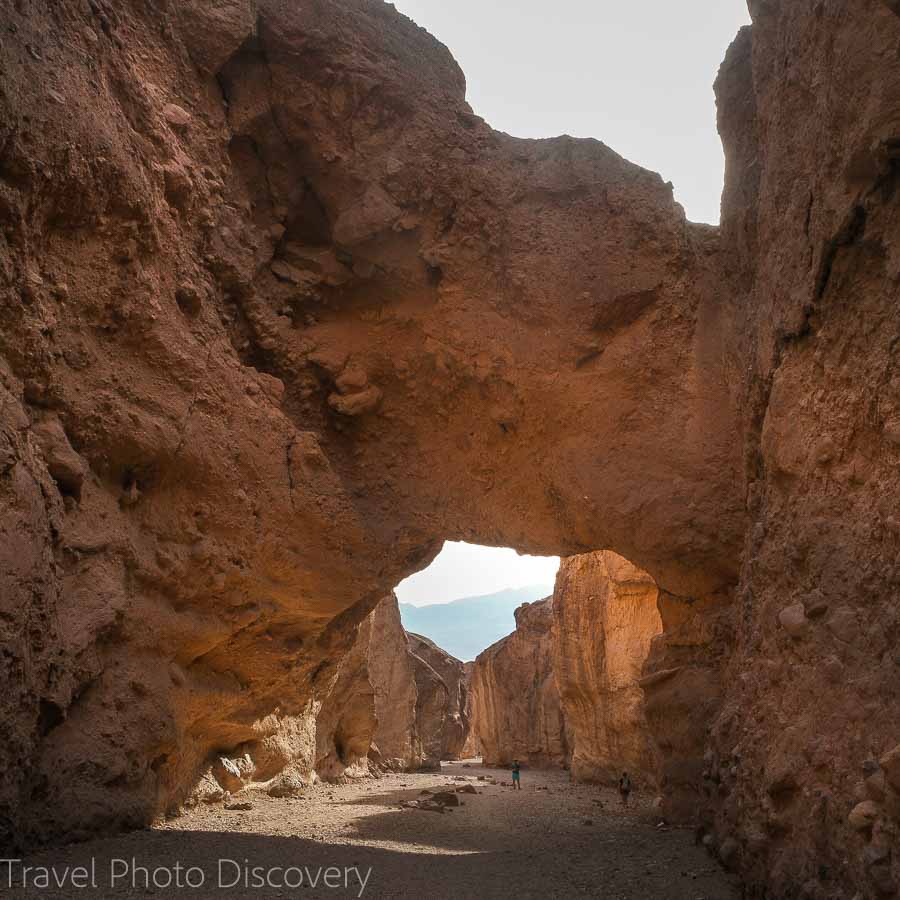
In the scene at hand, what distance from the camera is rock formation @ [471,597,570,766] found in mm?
25438

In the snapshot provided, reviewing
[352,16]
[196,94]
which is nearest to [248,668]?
[196,94]

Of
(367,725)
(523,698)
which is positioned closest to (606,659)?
(367,725)

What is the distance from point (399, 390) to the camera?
29.3 ft

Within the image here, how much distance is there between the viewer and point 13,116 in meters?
5.26

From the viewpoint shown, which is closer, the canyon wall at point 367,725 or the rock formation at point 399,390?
the rock formation at point 399,390

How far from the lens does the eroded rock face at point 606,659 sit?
625 inches

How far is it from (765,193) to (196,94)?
238 inches

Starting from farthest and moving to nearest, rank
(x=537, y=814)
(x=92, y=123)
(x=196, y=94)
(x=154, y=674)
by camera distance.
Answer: (x=537, y=814), (x=196, y=94), (x=154, y=674), (x=92, y=123)

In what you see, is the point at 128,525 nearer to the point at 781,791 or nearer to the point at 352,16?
the point at 781,791

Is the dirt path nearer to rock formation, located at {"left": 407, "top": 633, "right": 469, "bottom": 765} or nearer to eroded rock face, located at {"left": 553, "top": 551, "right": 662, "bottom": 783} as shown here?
eroded rock face, located at {"left": 553, "top": 551, "right": 662, "bottom": 783}

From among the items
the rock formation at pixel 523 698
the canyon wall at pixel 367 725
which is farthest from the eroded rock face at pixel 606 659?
the rock formation at pixel 523 698

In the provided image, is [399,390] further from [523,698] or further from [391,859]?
[523,698]

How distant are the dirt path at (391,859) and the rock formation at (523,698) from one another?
54.1 feet

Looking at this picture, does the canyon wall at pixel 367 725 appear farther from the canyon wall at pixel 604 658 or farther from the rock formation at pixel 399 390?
the canyon wall at pixel 604 658
